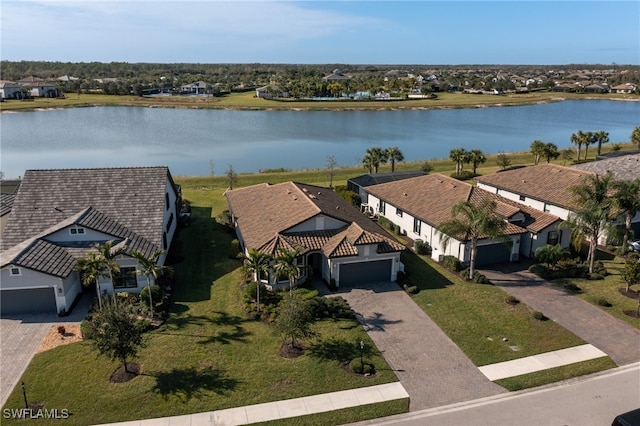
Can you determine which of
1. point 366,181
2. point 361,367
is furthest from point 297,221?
point 366,181

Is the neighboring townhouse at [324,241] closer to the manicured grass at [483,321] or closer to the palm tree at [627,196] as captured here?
the manicured grass at [483,321]

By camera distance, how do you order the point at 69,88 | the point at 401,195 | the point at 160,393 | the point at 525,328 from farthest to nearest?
the point at 69,88 → the point at 401,195 → the point at 525,328 → the point at 160,393

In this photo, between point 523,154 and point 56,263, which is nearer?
point 56,263

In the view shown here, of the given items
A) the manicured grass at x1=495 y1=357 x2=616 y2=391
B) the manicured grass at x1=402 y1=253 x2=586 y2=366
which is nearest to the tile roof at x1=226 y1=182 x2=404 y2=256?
the manicured grass at x1=402 y1=253 x2=586 y2=366

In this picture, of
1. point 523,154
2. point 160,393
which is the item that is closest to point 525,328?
point 160,393

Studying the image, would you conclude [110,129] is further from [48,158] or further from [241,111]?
[241,111]

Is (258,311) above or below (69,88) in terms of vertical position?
below
